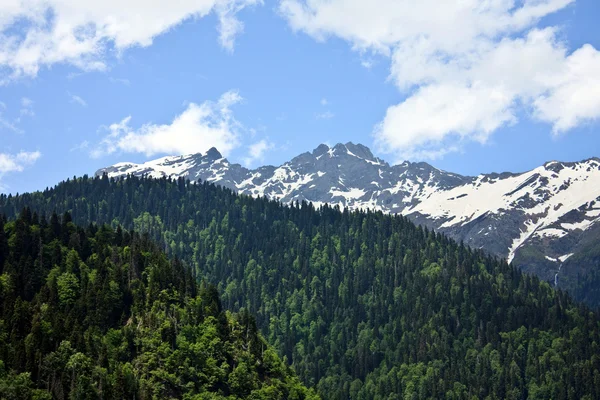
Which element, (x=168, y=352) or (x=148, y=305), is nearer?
(x=168, y=352)

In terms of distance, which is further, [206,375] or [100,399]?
[206,375]

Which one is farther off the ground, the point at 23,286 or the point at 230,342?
the point at 23,286

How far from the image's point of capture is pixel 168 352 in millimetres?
183750

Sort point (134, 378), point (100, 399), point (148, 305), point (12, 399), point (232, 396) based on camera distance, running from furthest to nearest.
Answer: point (148, 305) → point (232, 396) → point (134, 378) → point (100, 399) → point (12, 399)

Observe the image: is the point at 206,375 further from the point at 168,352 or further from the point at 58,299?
the point at 58,299

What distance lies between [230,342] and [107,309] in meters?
29.9

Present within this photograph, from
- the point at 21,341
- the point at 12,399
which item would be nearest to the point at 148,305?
the point at 21,341

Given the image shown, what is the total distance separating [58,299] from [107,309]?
11.2 metres

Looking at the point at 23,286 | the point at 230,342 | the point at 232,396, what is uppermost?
the point at 23,286

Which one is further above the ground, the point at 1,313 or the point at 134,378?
the point at 1,313

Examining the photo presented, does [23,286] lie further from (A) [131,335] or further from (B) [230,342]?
(B) [230,342]

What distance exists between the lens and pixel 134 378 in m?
167

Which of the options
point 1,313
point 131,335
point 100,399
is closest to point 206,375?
point 131,335

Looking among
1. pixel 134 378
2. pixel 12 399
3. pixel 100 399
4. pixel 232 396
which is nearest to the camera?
pixel 12 399
